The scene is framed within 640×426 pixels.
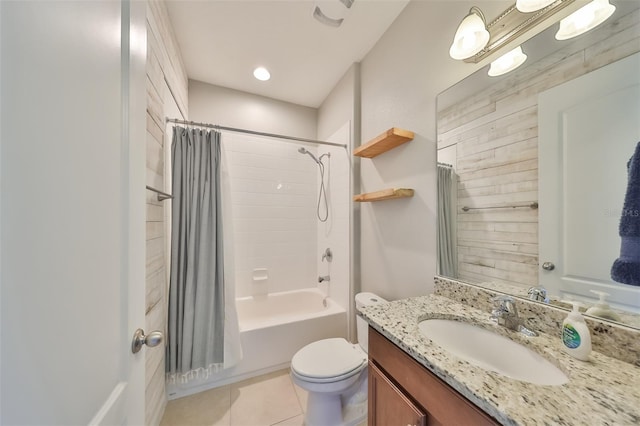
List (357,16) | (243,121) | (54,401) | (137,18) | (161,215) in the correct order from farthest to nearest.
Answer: (243,121), (357,16), (161,215), (137,18), (54,401)

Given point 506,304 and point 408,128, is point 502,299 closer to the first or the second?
point 506,304

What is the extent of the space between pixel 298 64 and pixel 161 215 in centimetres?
171

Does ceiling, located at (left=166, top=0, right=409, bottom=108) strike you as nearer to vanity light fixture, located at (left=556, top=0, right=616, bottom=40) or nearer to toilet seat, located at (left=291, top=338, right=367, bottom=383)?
vanity light fixture, located at (left=556, top=0, right=616, bottom=40)

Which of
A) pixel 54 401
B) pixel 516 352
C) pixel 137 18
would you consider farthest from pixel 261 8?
pixel 516 352

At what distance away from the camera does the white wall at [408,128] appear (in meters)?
1.30

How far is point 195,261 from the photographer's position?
163cm

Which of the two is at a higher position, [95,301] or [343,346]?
[95,301]

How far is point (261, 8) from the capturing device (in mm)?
1513

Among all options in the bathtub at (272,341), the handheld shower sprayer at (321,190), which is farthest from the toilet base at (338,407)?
the handheld shower sprayer at (321,190)

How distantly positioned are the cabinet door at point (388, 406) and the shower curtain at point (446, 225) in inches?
25.1

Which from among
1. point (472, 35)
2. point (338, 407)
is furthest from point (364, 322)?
point (472, 35)

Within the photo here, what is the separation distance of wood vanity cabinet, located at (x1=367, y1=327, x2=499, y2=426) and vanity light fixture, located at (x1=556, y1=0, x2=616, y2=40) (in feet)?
4.14

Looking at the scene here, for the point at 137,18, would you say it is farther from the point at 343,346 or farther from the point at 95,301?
the point at 343,346

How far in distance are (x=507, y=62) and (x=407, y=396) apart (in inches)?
55.5
